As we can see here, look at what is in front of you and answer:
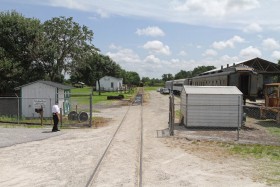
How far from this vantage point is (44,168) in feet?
36.2

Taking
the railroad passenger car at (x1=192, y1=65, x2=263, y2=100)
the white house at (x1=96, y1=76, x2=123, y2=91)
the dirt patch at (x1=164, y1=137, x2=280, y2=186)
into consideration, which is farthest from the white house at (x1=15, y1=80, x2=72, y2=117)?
the white house at (x1=96, y1=76, x2=123, y2=91)

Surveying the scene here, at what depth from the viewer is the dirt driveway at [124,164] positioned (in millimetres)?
9617

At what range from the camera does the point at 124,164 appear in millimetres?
11656

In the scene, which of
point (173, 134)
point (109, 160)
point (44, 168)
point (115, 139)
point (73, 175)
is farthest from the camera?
point (173, 134)

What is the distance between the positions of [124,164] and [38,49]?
31661mm

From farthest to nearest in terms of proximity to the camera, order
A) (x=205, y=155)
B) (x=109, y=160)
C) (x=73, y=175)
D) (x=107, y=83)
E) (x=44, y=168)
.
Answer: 1. (x=107, y=83)
2. (x=205, y=155)
3. (x=109, y=160)
4. (x=44, y=168)
5. (x=73, y=175)

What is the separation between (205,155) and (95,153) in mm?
3771

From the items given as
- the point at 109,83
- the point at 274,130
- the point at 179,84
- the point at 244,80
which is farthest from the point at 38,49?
the point at 109,83

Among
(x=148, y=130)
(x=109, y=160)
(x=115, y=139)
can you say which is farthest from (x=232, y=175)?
(x=148, y=130)

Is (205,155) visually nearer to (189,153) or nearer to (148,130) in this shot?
(189,153)

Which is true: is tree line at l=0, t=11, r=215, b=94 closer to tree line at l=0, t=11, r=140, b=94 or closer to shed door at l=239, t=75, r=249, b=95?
tree line at l=0, t=11, r=140, b=94

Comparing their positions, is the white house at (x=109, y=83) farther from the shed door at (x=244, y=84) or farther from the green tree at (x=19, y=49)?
the shed door at (x=244, y=84)

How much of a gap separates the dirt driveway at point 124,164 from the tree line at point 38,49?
22.0m

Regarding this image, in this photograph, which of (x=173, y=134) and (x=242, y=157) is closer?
(x=242, y=157)
